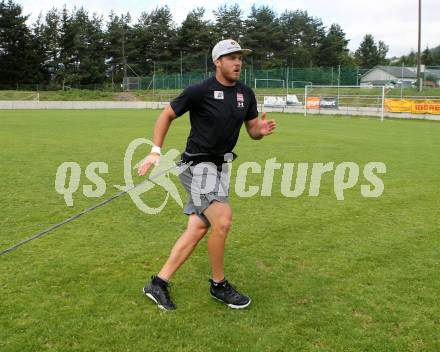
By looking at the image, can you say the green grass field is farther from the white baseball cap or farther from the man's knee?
the white baseball cap

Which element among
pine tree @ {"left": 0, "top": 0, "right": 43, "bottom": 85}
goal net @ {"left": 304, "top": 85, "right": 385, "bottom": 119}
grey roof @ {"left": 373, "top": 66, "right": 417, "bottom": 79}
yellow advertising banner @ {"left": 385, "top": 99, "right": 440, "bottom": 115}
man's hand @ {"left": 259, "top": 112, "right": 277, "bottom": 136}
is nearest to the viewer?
man's hand @ {"left": 259, "top": 112, "right": 277, "bottom": 136}

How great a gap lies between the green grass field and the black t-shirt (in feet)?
4.14

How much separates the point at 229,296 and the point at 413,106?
28.7 metres

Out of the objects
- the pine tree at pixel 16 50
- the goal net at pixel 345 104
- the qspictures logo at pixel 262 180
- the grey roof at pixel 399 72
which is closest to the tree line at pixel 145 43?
the pine tree at pixel 16 50

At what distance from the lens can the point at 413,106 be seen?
3005 centimetres

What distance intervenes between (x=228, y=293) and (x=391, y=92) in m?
39.9

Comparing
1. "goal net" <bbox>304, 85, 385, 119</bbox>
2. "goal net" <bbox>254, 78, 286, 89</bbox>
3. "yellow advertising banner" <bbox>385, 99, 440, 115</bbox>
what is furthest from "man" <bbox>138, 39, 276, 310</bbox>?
"goal net" <bbox>254, 78, 286, 89</bbox>

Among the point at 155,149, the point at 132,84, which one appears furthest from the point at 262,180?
the point at 132,84

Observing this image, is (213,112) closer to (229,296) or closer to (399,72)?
(229,296)

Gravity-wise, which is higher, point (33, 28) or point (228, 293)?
point (33, 28)

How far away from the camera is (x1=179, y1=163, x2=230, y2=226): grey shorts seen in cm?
408

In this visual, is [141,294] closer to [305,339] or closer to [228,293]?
[228,293]

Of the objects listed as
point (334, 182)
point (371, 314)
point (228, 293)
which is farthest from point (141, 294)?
point (334, 182)

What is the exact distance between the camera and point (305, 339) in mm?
3555
